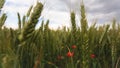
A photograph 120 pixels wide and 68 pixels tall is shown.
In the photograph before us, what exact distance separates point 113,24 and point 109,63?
0.46 meters

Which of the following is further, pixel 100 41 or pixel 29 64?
pixel 100 41

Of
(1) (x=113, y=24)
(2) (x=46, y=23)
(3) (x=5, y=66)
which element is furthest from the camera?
(1) (x=113, y=24)

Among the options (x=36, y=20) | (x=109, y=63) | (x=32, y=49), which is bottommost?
(x=109, y=63)

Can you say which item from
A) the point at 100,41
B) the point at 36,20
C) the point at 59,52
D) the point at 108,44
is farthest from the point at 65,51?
the point at 36,20

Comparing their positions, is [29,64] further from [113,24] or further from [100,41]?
[113,24]

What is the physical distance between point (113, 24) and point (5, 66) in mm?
2262

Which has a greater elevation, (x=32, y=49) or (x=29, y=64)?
(x=32, y=49)

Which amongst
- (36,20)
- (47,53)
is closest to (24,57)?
(47,53)

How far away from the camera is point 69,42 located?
273 centimetres

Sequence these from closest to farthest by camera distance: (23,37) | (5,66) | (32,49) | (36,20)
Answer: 1. (5,66)
2. (23,37)
3. (36,20)
4. (32,49)

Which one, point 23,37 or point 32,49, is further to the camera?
point 32,49

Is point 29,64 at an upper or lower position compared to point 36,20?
lower

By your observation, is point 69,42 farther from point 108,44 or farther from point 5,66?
point 5,66

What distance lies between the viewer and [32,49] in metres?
2.26
